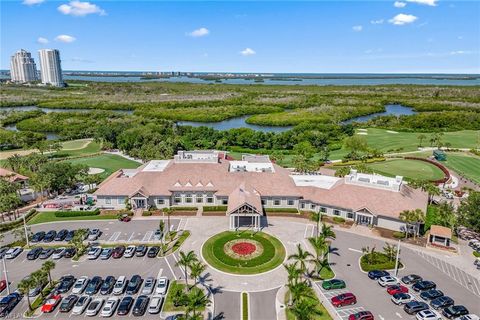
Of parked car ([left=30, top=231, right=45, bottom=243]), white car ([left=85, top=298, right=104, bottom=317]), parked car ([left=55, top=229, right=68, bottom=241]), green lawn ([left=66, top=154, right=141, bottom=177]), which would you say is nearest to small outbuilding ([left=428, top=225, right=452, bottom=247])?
white car ([left=85, top=298, right=104, bottom=317])

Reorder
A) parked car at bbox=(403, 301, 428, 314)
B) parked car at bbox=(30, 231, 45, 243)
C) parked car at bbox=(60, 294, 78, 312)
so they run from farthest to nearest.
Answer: parked car at bbox=(30, 231, 45, 243)
parked car at bbox=(60, 294, 78, 312)
parked car at bbox=(403, 301, 428, 314)

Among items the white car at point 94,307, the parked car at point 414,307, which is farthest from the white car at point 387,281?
the white car at point 94,307

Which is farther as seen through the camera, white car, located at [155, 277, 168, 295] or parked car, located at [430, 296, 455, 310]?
white car, located at [155, 277, 168, 295]

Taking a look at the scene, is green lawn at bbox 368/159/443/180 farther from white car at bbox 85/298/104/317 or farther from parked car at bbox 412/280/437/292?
white car at bbox 85/298/104/317

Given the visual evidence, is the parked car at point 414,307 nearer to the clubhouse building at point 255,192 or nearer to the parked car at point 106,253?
the clubhouse building at point 255,192

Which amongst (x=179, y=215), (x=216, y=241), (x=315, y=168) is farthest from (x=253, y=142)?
(x=216, y=241)

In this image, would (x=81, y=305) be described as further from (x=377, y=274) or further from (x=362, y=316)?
(x=377, y=274)
